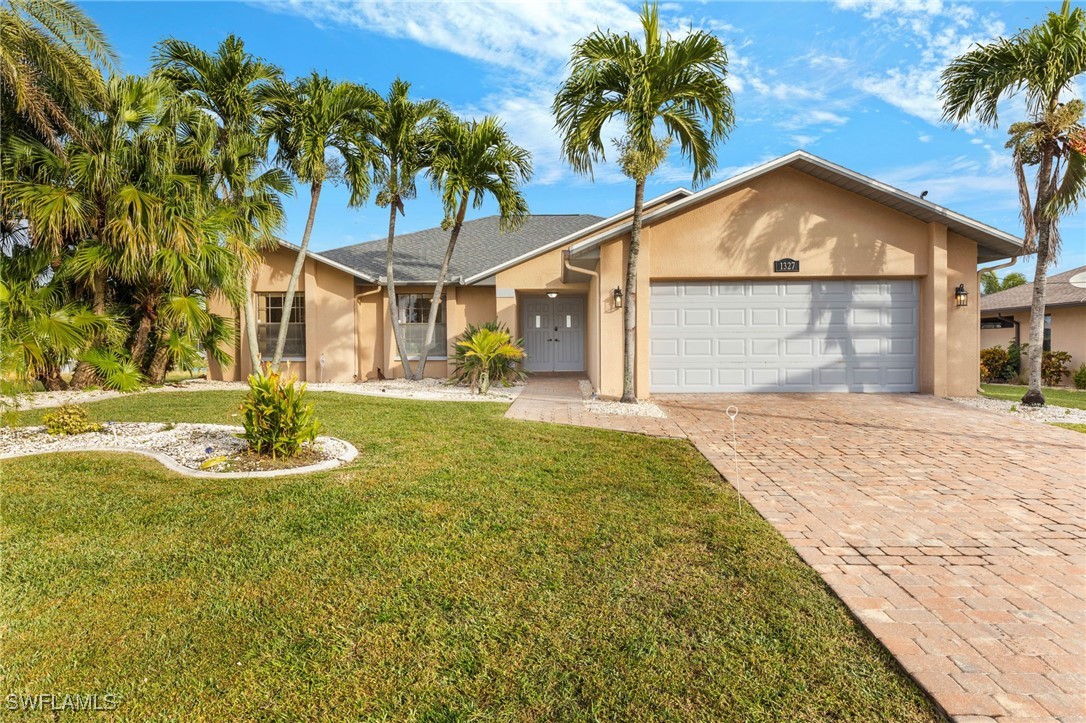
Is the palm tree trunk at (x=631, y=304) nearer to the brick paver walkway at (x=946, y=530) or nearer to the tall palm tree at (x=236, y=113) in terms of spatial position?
the brick paver walkway at (x=946, y=530)

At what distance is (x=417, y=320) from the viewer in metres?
16.0

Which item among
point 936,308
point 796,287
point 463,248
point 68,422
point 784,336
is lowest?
point 68,422

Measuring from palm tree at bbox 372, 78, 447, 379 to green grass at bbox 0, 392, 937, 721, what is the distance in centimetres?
966

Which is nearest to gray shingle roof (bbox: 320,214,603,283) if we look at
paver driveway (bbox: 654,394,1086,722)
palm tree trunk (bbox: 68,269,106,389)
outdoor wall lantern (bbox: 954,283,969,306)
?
palm tree trunk (bbox: 68,269,106,389)

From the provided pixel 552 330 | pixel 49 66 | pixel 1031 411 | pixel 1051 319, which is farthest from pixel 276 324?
pixel 1051 319

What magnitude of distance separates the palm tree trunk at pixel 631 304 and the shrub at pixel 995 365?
50.5 feet

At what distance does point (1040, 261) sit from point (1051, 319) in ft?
35.9

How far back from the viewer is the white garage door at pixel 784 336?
11.5m

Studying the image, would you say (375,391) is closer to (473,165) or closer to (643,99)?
(473,165)

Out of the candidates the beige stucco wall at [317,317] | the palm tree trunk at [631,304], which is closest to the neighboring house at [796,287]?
the palm tree trunk at [631,304]

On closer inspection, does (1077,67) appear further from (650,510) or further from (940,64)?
(650,510)

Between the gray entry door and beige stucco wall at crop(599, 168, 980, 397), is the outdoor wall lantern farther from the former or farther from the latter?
the gray entry door

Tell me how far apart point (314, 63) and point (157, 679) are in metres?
13.6

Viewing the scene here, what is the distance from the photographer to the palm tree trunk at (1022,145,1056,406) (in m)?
9.65
